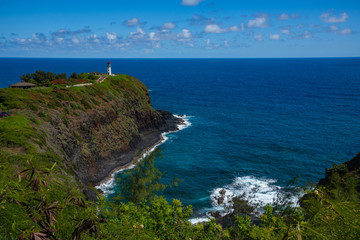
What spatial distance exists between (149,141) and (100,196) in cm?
5478

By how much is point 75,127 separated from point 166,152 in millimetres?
21152

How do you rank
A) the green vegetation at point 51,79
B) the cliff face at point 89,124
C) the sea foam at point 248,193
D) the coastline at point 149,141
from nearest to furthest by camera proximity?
the sea foam at point 248,193
the cliff face at point 89,124
the coastline at point 149,141
the green vegetation at point 51,79

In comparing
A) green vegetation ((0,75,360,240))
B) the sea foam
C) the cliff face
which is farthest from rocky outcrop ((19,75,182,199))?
the sea foam

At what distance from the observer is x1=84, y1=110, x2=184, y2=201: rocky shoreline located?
4491 cm

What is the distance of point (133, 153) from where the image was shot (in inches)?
2315

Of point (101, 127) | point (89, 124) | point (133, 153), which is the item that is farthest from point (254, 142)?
point (89, 124)

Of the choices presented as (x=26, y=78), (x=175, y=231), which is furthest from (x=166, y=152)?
(x=26, y=78)

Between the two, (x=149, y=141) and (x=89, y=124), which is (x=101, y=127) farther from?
(x=149, y=141)

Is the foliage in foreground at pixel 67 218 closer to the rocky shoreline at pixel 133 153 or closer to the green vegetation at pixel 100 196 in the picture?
the green vegetation at pixel 100 196

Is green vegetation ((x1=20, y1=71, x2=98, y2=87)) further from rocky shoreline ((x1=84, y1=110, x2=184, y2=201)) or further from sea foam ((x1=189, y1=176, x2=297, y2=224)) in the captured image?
sea foam ((x1=189, y1=176, x2=297, y2=224))

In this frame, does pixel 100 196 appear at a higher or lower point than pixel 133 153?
higher

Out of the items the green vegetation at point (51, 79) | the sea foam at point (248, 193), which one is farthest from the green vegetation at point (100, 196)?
the green vegetation at point (51, 79)

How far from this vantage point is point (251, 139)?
68.0m

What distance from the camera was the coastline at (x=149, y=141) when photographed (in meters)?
45.0
